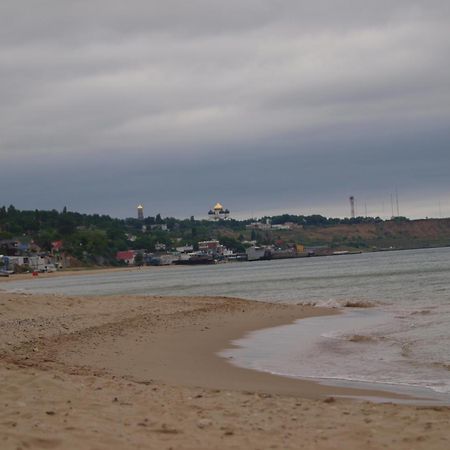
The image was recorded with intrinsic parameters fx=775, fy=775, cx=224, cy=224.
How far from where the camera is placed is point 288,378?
12492 millimetres

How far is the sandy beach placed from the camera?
24.9 ft

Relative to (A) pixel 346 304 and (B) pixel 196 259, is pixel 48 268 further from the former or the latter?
(A) pixel 346 304

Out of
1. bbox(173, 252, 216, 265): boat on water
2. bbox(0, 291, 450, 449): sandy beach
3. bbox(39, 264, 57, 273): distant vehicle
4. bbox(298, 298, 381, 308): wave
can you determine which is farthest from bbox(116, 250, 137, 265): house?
bbox(0, 291, 450, 449): sandy beach

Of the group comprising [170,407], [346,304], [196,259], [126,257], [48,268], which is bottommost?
[346,304]

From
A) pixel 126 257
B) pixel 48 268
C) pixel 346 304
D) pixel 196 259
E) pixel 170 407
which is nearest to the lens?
pixel 170 407

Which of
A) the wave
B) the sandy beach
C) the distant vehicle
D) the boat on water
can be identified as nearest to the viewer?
the sandy beach

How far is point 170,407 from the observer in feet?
29.5

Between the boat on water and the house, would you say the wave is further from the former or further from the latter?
the house

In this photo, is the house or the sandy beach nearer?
the sandy beach

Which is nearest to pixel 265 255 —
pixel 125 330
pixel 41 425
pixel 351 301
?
pixel 351 301

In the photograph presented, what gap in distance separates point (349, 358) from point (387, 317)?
11.0m

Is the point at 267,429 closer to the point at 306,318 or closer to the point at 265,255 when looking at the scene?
the point at 306,318

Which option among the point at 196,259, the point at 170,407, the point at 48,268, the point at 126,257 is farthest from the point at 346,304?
the point at 126,257

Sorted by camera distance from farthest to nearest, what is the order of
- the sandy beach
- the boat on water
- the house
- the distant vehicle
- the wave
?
the house → the boat on water → the distant vehicle → the wave → the sandy beach
